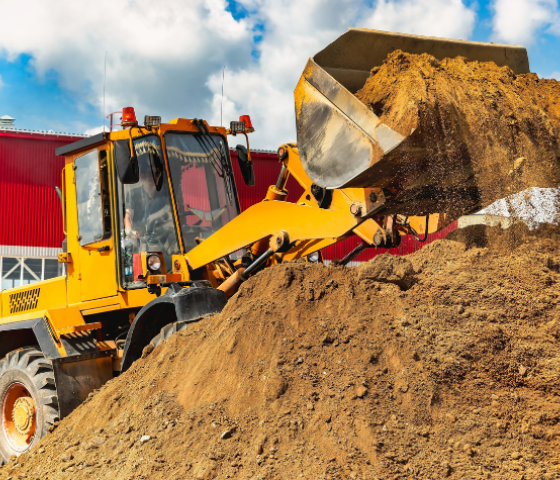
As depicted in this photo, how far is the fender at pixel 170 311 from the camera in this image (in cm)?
457

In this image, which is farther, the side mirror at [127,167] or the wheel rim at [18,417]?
the wheel rim at [18,417]

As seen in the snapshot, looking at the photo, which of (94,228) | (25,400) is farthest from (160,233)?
(25,400)

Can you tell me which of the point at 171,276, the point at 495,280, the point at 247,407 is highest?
the point at 171,276

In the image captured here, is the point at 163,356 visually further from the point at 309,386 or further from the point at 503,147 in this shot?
the point at 503,147

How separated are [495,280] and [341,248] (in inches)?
625

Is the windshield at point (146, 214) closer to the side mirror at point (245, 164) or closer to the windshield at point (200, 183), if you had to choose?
the windshield at point (200, 183)

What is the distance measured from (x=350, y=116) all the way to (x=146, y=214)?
2.58 metres

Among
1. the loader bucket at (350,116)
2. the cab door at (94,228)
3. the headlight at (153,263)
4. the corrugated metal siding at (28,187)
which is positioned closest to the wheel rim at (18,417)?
the cab door at (94,228)

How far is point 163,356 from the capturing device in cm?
431

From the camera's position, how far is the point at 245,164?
5.99 meters

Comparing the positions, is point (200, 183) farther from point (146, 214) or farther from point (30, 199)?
point (30, 199)

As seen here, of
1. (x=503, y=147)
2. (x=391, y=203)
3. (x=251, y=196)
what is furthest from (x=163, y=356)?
(x=251, y=196)

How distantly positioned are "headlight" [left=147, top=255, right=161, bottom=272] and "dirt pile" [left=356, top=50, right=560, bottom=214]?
8.28ft

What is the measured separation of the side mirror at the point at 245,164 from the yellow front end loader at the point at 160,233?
0.6 inches
